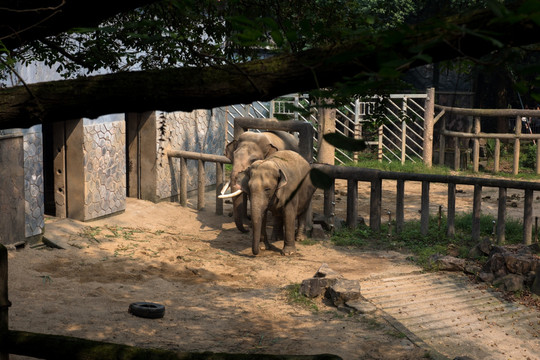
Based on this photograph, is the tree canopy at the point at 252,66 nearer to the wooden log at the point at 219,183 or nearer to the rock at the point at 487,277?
the rock at the point at 487,277

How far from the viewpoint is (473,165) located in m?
19.2

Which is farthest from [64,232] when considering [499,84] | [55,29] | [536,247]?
[499,84]

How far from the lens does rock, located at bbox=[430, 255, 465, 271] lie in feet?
30.2

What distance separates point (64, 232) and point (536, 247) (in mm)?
6276

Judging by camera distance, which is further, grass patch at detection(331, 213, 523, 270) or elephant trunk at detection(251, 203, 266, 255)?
grass patch at detection(331, 213, 523, 270)

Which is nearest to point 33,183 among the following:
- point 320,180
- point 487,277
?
point 487,277

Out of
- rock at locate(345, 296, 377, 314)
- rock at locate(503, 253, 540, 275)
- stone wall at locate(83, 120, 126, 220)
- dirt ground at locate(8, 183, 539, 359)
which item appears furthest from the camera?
stone wall at locate(83, 120, 126, 220)

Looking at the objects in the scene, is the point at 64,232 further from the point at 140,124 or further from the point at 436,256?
the point at 436,256

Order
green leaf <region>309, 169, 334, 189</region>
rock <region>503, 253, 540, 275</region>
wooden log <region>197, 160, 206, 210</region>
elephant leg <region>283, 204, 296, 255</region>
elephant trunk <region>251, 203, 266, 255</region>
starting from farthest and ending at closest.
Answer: wooden log <region>197, 160, 206, 210</region>, elephant leg <region>283, 204, 296, 255</region>, elephant trunk <region>251, 203, 266, 255</region>, rock <region>503, 253, 540, 275</region>, green leaf <region>309, 169, 334, 189</region>

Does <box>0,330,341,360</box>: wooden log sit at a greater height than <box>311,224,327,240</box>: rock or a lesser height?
greater

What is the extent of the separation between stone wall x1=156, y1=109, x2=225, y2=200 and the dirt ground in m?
1.01

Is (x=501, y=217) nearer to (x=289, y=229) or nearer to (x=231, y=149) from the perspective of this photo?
(x=289, y=229)

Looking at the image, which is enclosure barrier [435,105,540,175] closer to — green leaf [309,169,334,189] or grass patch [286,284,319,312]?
grass patch [286,284,319,312]

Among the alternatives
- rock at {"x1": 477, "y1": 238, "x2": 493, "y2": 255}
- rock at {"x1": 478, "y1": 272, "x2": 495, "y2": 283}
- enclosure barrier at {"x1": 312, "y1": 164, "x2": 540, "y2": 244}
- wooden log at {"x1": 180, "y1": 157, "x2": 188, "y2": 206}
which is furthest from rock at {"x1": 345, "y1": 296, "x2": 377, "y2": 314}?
wooden log at {"x1": 180, "y1": 157, "x2": 188, "y2": 206}
